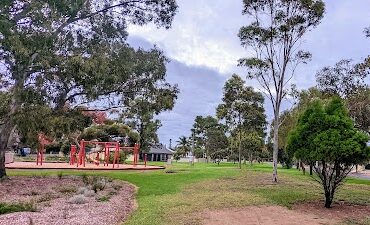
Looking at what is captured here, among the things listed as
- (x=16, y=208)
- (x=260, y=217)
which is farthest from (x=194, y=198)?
(x=16, y=208)

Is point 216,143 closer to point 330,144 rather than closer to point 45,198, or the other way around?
point 330,144

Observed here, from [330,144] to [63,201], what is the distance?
8.52m

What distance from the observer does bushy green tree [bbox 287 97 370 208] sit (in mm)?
12789

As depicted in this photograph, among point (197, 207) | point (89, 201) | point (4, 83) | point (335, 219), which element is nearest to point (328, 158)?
point (335, 219)

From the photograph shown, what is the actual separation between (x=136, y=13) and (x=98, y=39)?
2384 mm

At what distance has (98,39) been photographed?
19.3 meters

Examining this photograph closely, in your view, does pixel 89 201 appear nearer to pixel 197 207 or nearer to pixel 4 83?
pixel 197 207

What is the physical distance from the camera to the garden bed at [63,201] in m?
9.72

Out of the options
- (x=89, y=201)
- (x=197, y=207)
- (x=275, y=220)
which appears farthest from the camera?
(x=89, y=201)

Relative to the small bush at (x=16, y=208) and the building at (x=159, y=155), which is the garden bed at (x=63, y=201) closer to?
the small bush at (x=16, y=208)

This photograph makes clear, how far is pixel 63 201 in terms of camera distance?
42.2 ft

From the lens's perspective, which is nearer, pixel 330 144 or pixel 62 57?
pixel 330 144

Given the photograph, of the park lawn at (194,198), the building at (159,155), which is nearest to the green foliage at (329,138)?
the park lawn at (194,198)

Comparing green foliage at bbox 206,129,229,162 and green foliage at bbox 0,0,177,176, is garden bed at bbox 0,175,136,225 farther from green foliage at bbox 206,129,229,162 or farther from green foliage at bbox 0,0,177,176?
green foliage at bbox 206,129,229,162
